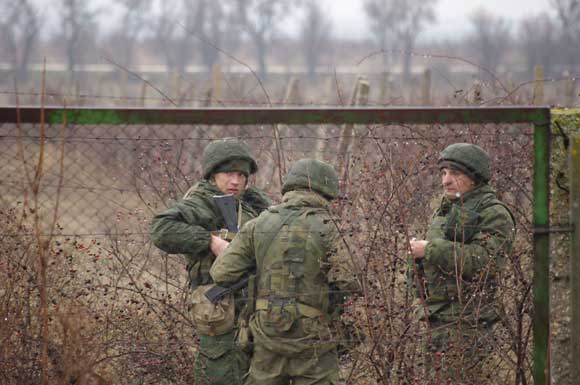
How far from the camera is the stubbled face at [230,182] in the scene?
462cm

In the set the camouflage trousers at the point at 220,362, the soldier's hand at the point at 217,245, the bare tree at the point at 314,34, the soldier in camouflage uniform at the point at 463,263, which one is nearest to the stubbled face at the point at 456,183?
the soldier in camouflage uniform at the point at 463,263

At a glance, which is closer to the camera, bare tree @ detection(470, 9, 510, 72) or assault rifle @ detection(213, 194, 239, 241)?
assault rifle @ detection(213, 194, 239, 241)

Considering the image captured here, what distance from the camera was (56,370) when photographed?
3.89m

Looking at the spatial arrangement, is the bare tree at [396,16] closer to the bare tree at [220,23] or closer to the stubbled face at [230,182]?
the bare tree at [220,23]

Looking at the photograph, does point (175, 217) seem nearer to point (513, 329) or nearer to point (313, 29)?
point (513, 329)

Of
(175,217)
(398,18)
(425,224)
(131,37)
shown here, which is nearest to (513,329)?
(425,224)

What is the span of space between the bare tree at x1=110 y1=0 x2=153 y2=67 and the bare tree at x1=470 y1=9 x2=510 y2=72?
1886 centimetres

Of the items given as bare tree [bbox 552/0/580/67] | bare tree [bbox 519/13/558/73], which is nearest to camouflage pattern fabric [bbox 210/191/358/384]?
bare tree [bbox 552/0/580/67]

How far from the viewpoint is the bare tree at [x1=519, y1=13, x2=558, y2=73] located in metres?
38.8

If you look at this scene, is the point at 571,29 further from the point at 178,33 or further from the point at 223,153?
the point at 223,153

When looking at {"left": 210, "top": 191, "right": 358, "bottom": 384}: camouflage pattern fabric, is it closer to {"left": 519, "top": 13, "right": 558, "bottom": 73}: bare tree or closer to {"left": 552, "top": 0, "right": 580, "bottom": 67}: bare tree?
{"left": 552, "top": 0, "right": 580, "bottom": 67}: bare tree

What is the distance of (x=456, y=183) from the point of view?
463 centimetres

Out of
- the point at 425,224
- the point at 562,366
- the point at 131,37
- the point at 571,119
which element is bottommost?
the point at 562,366

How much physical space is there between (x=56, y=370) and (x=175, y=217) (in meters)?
1.00
